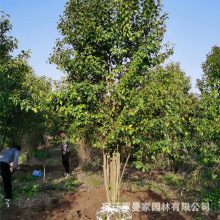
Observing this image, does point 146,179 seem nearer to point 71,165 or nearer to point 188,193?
point 188,193

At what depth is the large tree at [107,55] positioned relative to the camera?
4.87m

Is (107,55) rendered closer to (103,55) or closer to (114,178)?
(103,55)

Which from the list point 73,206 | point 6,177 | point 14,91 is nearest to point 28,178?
point 6,177

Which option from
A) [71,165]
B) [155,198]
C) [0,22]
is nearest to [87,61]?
[0,22]

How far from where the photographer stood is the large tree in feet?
16.0

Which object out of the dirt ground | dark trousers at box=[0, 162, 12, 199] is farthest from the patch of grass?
dark trousers at box=[0, 162, 12, 199]

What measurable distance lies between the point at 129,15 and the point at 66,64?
2008 millimetres

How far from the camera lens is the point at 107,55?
5711 millimetres

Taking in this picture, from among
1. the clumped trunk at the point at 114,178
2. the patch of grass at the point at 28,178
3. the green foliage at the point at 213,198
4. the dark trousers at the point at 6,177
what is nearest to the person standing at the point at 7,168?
the dark trousers at the point at 6,177

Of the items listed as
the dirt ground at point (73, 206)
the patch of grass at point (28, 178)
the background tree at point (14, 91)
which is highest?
the background tree at point (14, 91)

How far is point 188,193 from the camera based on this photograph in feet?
23.2

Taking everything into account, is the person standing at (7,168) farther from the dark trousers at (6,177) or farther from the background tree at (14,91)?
the background tree at (14,91)

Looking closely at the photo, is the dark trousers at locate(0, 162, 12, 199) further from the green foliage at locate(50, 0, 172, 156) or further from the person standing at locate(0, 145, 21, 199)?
the green foliage at locate(50, 0, 172, 156)

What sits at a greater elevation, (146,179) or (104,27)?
(104,27)
